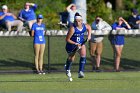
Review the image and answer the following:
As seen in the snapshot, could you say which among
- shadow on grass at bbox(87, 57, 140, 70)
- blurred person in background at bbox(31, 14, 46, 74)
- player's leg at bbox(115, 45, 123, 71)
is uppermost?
blurred person in background at bbox(31, 14, 46, 74)

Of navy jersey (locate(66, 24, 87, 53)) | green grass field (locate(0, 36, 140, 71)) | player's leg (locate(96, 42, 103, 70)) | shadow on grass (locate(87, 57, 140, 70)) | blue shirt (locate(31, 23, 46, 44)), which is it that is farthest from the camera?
shadow on grass (locate(87, 57, 140, 70))

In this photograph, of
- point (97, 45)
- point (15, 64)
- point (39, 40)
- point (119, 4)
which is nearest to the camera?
point (39, 40)

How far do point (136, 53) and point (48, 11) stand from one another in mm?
8777

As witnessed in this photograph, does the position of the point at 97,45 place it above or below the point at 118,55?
above

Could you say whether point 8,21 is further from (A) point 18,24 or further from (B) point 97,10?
(B) point 97,10

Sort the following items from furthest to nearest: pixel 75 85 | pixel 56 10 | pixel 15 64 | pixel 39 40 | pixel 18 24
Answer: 1. pixel 56 10
2. pixel 18 24
3. pixel 15 64
4. pixel 39 40
5. pixel 75 85

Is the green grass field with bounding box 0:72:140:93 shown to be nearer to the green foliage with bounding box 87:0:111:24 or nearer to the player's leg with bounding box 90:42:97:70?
the player's leg with bounding box 90:42:97:70

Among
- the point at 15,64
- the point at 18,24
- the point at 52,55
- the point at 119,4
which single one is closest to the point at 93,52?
the point at 52,55

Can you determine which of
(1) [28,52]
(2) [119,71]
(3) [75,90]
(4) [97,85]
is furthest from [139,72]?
(3) [75,90]

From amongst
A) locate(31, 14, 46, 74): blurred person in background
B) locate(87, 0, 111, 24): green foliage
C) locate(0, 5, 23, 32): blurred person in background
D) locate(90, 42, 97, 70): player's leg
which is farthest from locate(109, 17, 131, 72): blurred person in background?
locate(87, 0, 111, 24): green foliage

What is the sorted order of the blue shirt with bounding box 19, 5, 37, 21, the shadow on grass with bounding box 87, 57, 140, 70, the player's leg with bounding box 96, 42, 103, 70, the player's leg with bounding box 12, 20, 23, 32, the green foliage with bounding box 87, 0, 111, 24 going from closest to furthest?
the player's leg with bounding box 96, 42, 103, 70, the shadow on grass with bounding box 87, 57, 140, 70, the player's leg with bounding box 12, 20, 23, 32, the blue shirt with bounding box 19, 5, 37, 21, the green foliage with bounding box 87, 0, 111, 24

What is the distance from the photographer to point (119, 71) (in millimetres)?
20562

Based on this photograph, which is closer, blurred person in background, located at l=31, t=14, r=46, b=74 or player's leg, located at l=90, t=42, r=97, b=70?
blurred person in background, located at l=31, t=14, r=46, b=74

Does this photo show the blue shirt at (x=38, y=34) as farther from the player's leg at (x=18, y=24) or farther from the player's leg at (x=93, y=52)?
the player's leg at (x=18, y=24)
